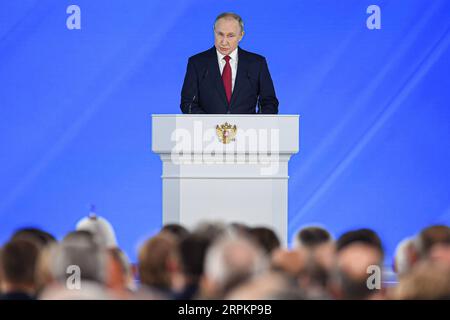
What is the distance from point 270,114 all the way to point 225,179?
1.66ft

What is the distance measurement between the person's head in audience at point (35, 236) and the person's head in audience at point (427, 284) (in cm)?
132

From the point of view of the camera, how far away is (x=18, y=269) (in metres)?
2.75

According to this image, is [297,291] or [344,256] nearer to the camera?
[297,291]

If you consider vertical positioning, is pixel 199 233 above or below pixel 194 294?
above

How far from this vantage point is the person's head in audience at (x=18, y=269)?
Result: 2660 millimetres

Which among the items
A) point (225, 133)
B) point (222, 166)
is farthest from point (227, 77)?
point (222, 166)

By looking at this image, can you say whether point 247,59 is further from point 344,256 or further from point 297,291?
point 297,291

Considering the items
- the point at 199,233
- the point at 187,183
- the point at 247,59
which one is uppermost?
the point at 247,59

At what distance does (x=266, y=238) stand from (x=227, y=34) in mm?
2383

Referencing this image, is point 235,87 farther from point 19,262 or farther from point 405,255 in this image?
point 19,262

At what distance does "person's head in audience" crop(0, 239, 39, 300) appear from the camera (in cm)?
266
